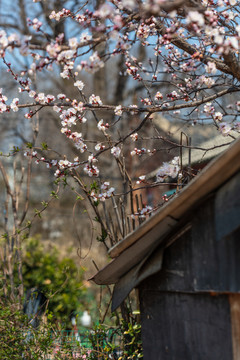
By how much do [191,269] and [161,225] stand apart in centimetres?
34

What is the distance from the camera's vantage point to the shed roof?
2.46 metres

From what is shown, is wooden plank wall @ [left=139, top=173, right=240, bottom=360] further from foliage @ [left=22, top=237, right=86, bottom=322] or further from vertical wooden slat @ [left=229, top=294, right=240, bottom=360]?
foliage @ [left=22, top=237, right=86, bottom=322]

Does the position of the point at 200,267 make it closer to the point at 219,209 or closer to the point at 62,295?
the point at 219,209

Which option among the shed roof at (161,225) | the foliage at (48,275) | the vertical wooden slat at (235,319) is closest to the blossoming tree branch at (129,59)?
the shed roof at (161,225)

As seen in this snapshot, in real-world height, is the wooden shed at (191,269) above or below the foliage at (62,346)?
above

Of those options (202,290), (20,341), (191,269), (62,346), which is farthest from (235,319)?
(20,341)

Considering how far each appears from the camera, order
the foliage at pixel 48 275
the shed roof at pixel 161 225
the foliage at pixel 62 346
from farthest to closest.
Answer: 1. the foliage at pixel 48 275
2. the foliage at pixel 62 346
3. the shed roof at pixel 161 225

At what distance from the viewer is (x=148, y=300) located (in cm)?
339

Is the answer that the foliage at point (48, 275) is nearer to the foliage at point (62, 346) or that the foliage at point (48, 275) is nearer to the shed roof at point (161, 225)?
the foliage at point (62, 346)

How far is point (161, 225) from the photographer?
287 cm

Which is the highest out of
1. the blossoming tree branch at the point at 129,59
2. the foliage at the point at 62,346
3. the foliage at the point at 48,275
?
the blossoming tree branch at the point at 129,59

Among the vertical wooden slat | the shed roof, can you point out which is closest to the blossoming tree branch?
the shed roof

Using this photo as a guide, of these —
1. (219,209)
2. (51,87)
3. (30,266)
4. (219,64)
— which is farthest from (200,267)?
(51,87)

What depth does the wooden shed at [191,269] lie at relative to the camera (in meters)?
2.51
